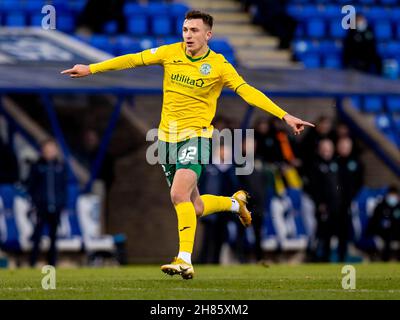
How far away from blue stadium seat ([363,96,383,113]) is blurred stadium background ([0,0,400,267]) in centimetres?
3

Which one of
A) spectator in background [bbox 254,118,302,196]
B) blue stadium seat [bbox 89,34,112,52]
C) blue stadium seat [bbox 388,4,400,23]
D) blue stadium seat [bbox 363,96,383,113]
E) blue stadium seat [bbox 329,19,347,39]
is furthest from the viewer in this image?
blue stadium seat [bbox 388,4,400,23]

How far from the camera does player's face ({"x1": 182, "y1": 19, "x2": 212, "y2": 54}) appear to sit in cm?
1234

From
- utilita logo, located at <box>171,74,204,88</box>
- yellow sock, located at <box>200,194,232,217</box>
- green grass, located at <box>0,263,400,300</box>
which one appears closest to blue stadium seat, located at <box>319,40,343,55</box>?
green grass, located at <box>0,263,400,300</box>

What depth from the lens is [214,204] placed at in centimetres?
1333

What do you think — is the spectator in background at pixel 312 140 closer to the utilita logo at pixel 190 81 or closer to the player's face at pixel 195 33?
the utilita logo at pixel 190 81

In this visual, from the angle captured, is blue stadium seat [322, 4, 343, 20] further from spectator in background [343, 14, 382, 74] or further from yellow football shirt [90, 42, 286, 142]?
yellow football shirt [90, 42, 286, 142]

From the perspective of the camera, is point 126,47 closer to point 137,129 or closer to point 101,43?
point 101,43

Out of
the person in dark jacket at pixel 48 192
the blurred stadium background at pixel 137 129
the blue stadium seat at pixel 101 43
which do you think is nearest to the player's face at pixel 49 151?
the person in dark jacket at pixel 48 192

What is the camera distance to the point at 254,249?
22.0 metres

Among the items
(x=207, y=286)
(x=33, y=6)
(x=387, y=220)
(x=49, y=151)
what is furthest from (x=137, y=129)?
(x=207, y=286)

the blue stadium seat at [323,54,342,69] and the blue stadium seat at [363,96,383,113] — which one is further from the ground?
the blue stadium seat at [323,54,342,69]

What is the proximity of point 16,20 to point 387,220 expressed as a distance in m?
7.83
